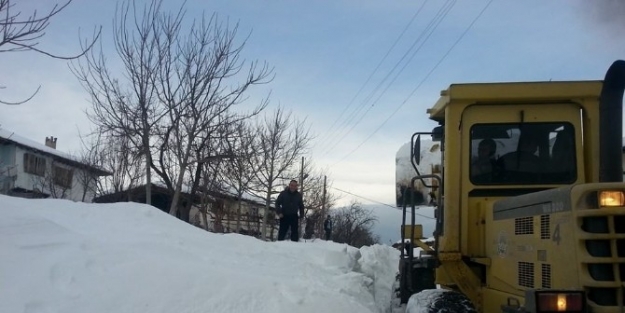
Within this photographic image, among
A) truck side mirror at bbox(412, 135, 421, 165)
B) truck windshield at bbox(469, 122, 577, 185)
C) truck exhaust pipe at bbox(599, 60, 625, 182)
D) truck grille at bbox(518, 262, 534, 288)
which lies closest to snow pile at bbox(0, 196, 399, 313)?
truck side mirror at bbox(412, 135, 421, 165)

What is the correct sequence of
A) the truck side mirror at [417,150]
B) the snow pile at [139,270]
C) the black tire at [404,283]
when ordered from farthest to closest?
the black tire at [404,283] → the truck side mirror at [417,150] → the snow pile at [139,270]

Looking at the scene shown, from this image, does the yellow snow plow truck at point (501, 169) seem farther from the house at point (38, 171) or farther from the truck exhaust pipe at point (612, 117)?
the house at point (38, 171)

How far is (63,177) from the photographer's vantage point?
3588cm

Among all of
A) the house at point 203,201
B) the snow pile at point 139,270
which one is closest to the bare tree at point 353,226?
the house at point 203,201

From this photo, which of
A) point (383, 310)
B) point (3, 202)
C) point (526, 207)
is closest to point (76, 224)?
point (3, 202)

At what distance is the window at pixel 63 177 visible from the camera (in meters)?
34.7

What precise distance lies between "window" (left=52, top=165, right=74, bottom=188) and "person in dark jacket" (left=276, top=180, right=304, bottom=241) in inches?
937

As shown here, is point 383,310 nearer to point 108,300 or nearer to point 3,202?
point 108,300

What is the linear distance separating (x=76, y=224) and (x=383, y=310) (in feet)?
14.3

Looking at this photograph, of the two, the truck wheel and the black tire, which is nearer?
the truck wheel

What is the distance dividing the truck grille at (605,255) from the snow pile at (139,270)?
3.21 meters

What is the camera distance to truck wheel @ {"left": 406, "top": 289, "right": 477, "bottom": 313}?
216 inches

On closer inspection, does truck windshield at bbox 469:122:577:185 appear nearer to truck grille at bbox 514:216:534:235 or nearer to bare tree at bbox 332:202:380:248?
truck grille at bbox 514:216:534:235

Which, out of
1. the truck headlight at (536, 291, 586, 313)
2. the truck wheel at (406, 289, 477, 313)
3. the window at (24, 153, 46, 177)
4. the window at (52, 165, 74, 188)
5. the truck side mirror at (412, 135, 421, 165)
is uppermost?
the window at (24, 153, 46, 177)
